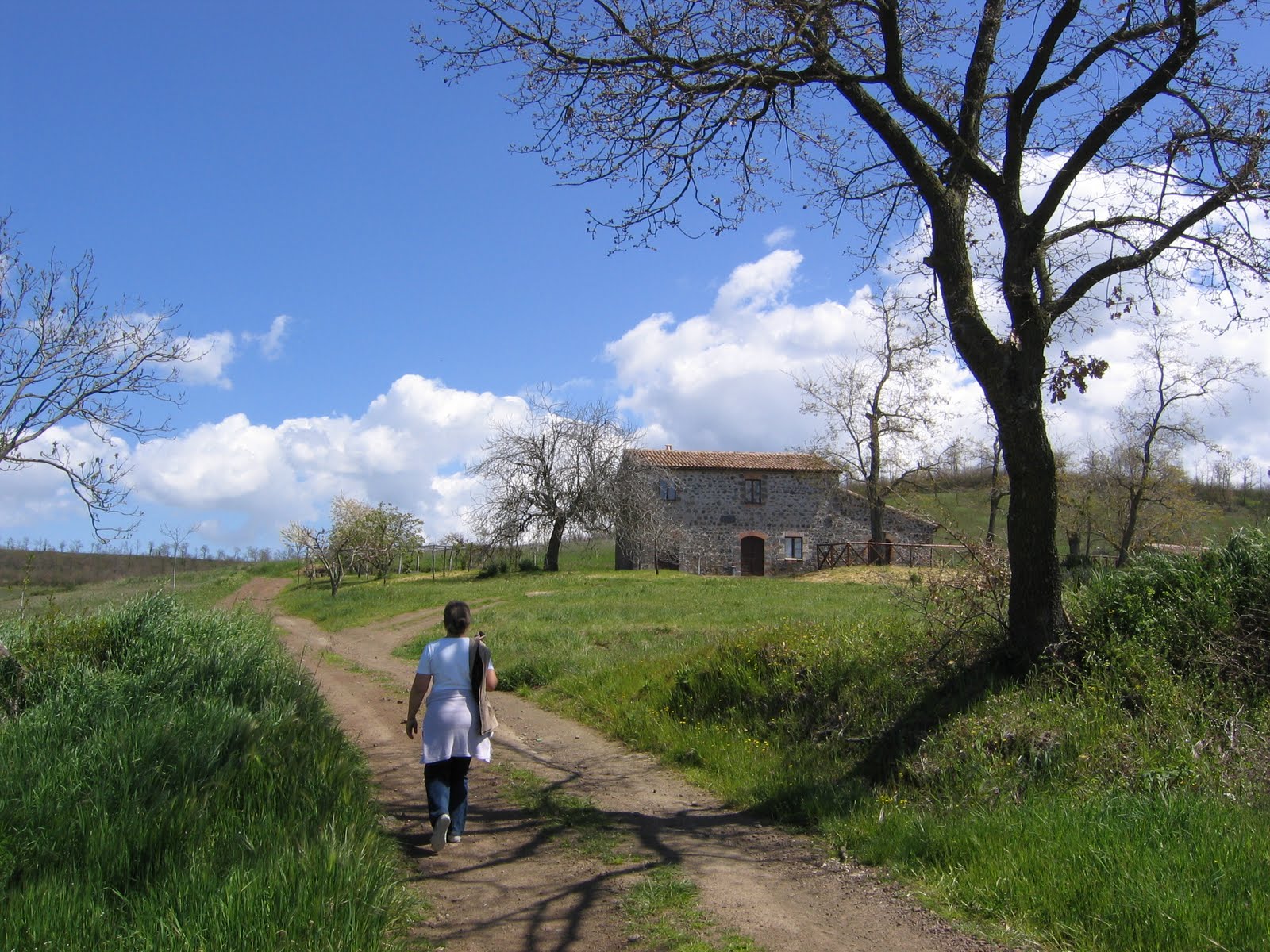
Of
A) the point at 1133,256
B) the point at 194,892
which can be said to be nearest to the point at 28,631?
the point at 194,892

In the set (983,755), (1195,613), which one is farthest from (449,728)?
(1195,613)

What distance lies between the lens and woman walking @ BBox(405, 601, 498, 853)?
586 centimetres

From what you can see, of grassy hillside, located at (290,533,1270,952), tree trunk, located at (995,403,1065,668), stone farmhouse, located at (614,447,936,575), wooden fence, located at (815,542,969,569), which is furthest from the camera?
stone farmhouse, located at (614,447,936,575)

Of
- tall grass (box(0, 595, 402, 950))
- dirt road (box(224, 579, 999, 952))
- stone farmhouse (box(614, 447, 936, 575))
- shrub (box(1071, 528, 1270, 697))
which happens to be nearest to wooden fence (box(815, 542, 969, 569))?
stone farmhouse (box(614, 447, 936, 575))

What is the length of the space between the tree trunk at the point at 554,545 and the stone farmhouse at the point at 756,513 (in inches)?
188

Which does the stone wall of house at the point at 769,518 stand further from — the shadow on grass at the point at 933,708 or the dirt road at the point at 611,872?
the dirt road at the point at 611,872

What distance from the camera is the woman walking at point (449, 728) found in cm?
586

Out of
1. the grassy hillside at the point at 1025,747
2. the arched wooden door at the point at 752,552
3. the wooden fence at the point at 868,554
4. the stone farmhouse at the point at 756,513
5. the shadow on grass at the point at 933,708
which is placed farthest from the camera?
the arched wooden door at the point at 752,552

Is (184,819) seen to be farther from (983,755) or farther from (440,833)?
(983,755)

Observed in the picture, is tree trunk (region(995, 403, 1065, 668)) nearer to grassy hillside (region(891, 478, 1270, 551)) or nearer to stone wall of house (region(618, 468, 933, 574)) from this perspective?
grassy hillside (region(891, 478, 1270, 551))

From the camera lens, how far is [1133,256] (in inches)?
312

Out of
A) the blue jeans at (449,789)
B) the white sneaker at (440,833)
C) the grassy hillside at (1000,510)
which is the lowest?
the white sneaker at (440,833)

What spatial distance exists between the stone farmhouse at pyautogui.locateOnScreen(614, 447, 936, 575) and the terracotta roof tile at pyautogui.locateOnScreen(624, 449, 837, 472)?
0.18 feet

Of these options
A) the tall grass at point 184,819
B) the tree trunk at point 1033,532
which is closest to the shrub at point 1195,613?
the tree trunk at point 1033,532
